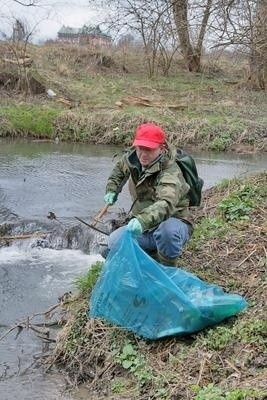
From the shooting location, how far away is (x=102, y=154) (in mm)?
13469

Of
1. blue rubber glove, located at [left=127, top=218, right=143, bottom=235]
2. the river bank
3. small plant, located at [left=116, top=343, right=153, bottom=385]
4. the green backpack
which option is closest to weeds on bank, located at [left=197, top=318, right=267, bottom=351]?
the river bank

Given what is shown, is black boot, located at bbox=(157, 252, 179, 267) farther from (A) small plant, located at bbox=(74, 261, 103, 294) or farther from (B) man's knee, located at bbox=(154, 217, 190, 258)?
(A) small plant, located at bbox=(74, 261, 103, 294)

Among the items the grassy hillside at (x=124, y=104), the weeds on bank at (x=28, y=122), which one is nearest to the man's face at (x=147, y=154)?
the grassy hillside at (x=124, y=104)

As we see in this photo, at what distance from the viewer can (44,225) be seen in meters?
8.04

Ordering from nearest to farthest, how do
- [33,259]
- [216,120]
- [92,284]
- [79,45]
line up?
[92,284], [33,259], [216,120], [79,45]

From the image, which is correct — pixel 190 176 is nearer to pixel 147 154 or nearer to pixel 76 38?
pixel 147 154

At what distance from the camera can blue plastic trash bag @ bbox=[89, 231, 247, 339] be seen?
3.86 m

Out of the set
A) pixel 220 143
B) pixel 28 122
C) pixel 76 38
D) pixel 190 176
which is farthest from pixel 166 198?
pixel 76 38

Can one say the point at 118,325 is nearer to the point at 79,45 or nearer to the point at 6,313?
the point at 6,313

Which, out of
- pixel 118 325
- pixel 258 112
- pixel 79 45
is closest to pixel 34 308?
pixel 118 325

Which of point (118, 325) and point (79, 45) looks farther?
point (79, 45)

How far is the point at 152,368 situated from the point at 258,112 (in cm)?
1466

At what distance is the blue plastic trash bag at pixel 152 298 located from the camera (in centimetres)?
386

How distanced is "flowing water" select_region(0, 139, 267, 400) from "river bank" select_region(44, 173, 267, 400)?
258mm
